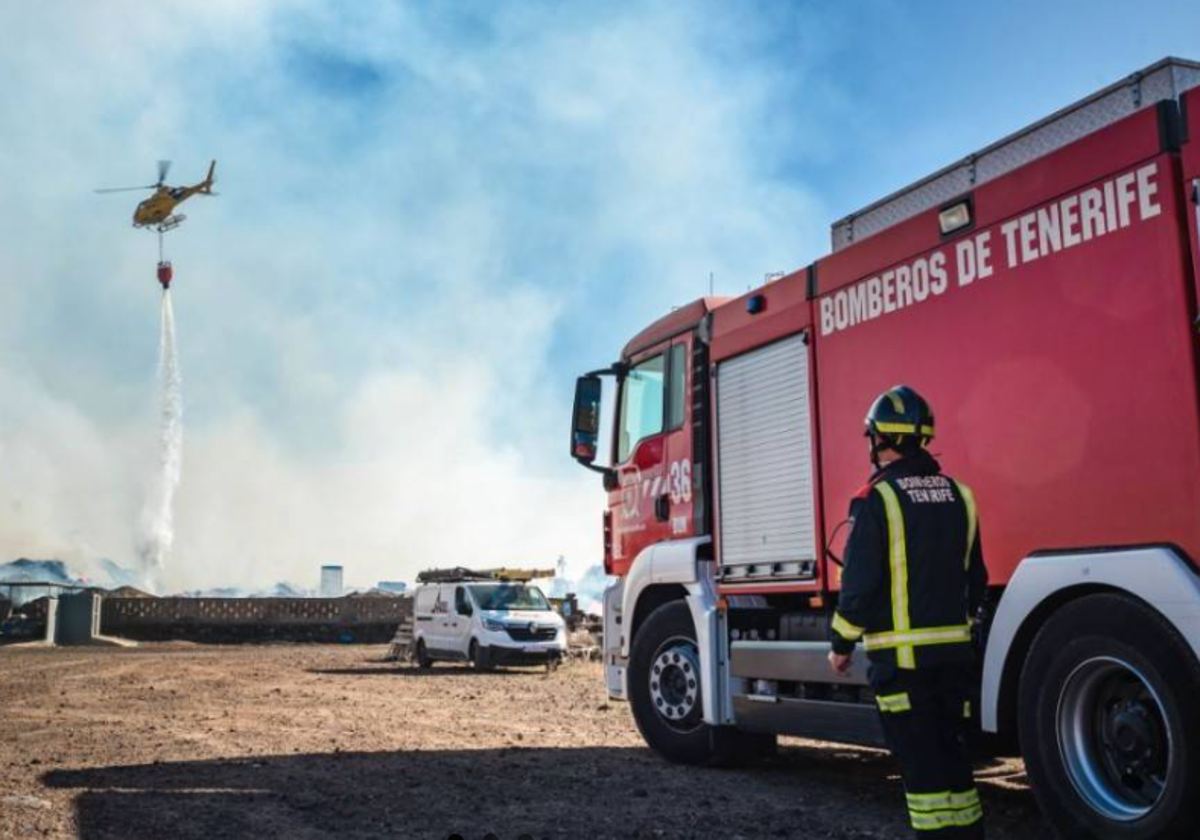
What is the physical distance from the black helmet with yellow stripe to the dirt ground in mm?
2603

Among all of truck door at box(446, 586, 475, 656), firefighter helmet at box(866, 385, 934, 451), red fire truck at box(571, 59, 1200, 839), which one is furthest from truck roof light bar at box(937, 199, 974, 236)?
truck door at box(446, 586, 475, 656)

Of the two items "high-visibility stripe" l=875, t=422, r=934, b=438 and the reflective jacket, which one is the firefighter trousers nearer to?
the reflective jacket

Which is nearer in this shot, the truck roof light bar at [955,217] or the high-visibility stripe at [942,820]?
the high-visibility stripe at [942,820]

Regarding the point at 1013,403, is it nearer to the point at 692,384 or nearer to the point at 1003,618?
the point at 1003,618

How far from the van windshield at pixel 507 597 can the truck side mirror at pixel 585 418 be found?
530 inches

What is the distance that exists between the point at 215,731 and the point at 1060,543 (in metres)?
8.88

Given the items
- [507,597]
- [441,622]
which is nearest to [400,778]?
[507,597]

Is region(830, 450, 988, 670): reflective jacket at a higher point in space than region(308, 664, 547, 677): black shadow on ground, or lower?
higher

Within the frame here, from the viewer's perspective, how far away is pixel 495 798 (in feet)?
25.3

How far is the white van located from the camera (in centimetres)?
2255

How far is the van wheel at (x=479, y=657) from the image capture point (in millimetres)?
22516

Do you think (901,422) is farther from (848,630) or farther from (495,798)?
(495,798)

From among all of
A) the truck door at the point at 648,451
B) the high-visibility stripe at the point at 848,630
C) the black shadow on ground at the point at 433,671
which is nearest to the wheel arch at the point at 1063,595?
the high-visibility stripe at the point at 848,630

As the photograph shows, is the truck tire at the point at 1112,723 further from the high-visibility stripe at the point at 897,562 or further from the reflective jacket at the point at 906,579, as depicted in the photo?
the high-visibility stripe at the point at 897,562
